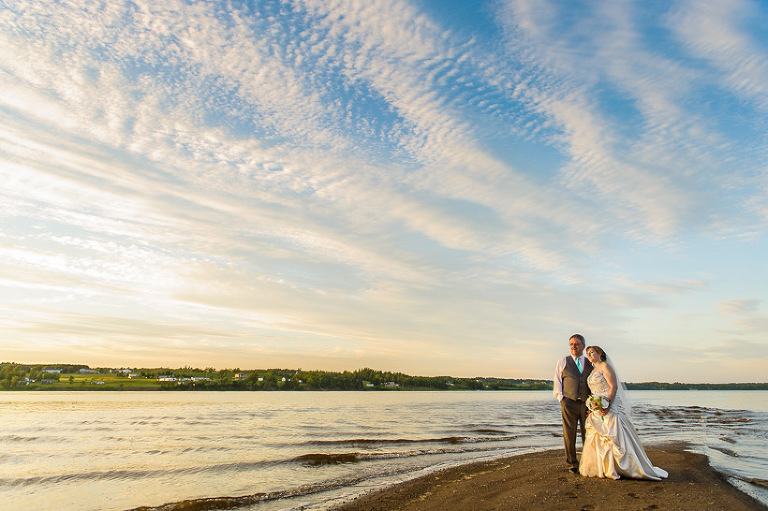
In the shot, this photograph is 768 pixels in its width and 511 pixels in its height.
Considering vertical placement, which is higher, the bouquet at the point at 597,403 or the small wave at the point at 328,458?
the bouquet at the point at 597,403

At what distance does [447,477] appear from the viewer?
1138 cm

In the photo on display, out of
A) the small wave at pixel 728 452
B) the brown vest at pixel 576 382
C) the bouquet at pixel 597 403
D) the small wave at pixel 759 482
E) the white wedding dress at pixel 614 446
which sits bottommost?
the small wave at pixel 728 452

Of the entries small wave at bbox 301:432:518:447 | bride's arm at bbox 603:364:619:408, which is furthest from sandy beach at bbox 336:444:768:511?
small wave at bbox 301:432:518:447

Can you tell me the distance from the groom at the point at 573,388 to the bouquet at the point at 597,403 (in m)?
0.38

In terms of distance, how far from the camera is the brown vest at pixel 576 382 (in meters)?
9.62

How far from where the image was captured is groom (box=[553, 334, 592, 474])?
9625 millimetres

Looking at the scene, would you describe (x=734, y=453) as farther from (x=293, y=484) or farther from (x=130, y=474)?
(x=130, y=474)

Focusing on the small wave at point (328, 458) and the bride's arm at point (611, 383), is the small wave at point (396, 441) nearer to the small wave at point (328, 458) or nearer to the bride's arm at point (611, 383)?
the small wave at point (328, 458)

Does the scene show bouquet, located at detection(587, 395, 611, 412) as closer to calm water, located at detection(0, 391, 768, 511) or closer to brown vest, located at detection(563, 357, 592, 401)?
brown vest, located at detection(563, 357, 592, 401)

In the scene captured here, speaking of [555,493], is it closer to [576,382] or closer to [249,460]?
[576,382]

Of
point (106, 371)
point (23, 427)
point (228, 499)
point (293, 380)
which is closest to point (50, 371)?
point (106, 371)

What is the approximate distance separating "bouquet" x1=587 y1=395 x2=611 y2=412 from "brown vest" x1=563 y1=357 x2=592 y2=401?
0.32m

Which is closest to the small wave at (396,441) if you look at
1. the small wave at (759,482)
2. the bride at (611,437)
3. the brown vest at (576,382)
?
the small wave at (759,482)

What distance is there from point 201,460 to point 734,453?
19.3 meters
